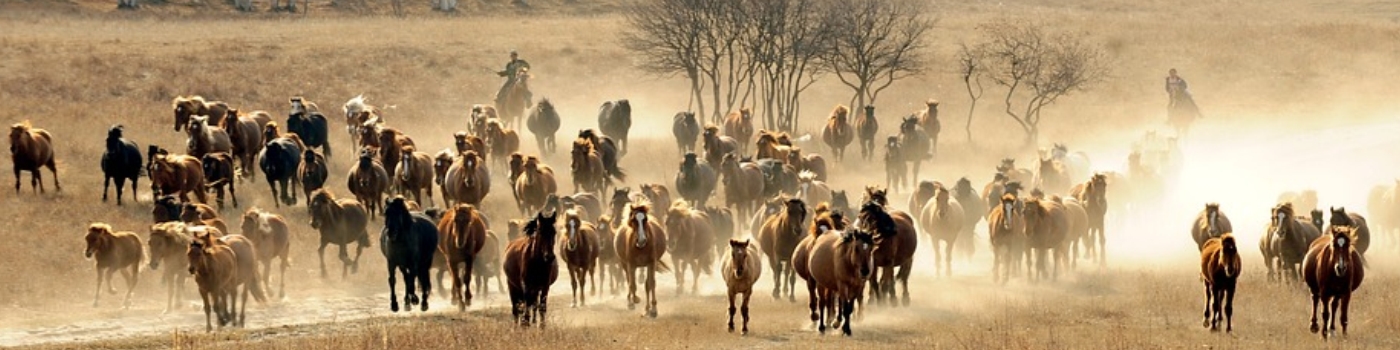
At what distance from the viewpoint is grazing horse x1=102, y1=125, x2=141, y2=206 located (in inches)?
1467

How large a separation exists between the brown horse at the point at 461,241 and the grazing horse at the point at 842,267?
5.70 metres

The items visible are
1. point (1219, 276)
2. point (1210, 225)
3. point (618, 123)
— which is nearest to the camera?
point (1219, 276)

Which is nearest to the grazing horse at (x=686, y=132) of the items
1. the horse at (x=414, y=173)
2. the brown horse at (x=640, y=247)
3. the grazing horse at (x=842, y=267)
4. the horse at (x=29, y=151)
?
the horse at (x=414, y=173)

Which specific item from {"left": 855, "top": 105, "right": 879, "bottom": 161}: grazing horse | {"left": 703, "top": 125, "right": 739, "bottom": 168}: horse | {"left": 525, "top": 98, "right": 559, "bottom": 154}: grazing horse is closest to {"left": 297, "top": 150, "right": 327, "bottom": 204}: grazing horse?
{"left": 703, "top": 125, "right": 739, "bottom": 168}: horse

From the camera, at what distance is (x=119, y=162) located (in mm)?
37312

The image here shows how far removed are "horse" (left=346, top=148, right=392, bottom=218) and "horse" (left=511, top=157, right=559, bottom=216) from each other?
8.99 ft

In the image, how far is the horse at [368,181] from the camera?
37.1 meters

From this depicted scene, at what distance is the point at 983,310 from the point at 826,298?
3.49 m

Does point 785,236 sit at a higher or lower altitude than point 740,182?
higher

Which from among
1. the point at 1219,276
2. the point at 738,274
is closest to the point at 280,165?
the point at 738,274

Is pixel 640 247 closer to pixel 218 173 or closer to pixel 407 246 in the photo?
pixel 407 246

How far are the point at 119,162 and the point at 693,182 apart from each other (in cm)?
1168

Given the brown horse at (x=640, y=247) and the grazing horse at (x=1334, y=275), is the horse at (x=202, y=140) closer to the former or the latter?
the brown horse at (x=640, y=247)

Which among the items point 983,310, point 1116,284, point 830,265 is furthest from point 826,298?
point 1116,284
